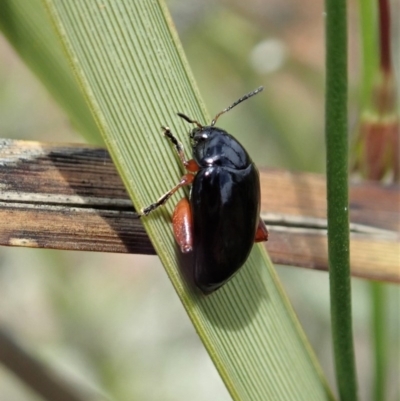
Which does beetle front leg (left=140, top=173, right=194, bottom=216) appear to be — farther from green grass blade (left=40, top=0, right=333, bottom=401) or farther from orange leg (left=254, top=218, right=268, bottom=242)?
orange leg (left=254, top=218, right=268, bottom=242)

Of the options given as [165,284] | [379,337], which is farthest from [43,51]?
[165,284]

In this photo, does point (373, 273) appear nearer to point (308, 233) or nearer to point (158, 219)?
point (308, 233)

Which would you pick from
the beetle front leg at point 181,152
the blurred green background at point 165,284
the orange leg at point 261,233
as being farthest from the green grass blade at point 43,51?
the blurred green background at point 165,284

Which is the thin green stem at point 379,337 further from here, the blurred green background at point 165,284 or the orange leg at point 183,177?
the orange leg at point 183,177

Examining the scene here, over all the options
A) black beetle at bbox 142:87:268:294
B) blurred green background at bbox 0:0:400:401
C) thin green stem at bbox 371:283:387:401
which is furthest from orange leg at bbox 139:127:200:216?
blurred green background at bbox 0:0:400:401

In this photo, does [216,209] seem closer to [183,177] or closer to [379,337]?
[183,177]
